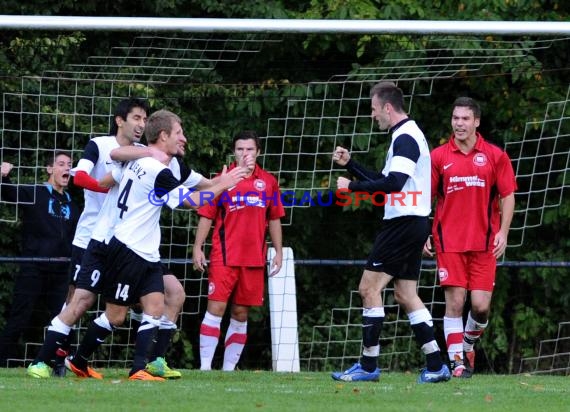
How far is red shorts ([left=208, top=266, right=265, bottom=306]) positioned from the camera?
35.3 ft

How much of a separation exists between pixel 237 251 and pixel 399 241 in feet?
7.20

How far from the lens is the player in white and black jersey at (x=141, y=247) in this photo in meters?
8.66

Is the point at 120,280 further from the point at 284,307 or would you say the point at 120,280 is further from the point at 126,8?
the point at 126,8

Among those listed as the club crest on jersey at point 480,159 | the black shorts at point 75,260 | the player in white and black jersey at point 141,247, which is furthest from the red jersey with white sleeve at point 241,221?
the player in white and black jersey at point 141,247

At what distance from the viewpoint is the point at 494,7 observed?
13219 mm

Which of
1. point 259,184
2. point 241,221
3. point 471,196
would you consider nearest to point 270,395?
point 471,196

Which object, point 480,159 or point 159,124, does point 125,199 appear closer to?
point 159,124

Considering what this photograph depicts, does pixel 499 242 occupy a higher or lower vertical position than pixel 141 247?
higher

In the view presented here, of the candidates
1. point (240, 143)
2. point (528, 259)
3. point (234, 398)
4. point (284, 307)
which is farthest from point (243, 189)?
point (528, 259)

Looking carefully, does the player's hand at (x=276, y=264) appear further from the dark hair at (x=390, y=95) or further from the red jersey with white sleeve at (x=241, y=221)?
the dark hair at (x=390, y=95)

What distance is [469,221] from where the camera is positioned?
1002 centimetres

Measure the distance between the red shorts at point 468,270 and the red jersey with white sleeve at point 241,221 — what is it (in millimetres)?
1695

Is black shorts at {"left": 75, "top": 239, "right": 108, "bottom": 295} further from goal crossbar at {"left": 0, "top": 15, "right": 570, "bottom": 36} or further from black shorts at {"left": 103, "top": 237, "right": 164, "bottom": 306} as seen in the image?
goal crossbar at {"left": 0, "top": 15, "right": 570, "bottom": 36}

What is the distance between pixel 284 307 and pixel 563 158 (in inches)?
147
